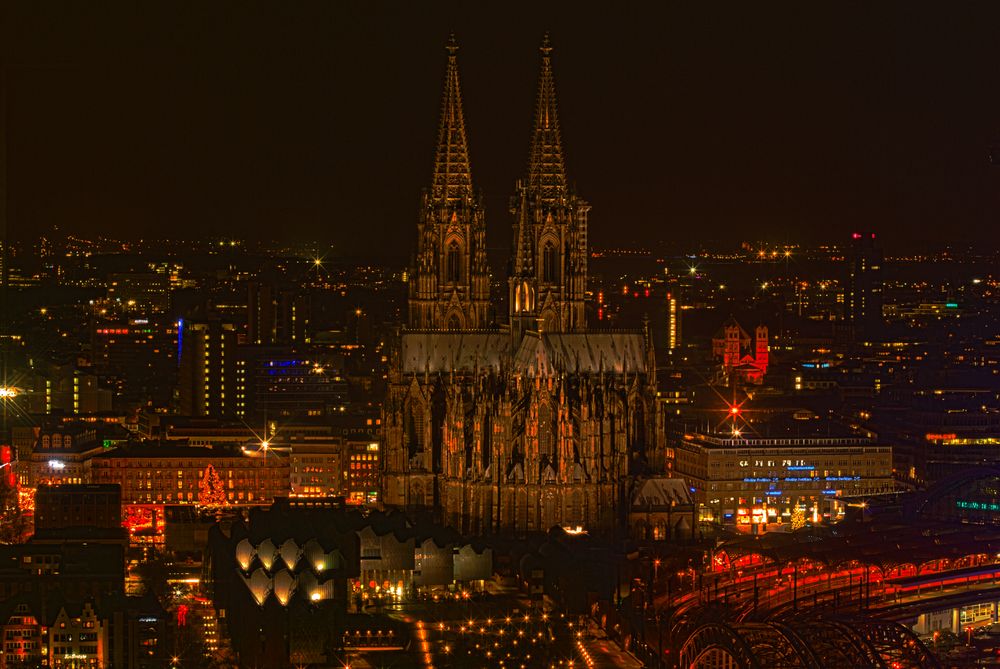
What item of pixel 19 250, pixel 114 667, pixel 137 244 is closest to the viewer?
pixel 114 667

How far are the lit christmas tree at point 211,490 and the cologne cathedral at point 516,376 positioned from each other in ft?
33.7

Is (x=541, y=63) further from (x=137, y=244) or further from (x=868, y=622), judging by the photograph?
(x=137, y=244)

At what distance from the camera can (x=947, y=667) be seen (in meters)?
64.9

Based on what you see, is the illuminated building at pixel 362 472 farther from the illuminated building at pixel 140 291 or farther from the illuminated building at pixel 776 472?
the illuminated building at pixel 140 291

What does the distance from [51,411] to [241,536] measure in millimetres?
40975

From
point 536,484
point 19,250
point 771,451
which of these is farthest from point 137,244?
point 536,484

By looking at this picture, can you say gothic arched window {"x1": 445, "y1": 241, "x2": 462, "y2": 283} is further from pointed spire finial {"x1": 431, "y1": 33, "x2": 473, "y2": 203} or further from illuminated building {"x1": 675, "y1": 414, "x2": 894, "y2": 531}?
illuminated building {"x1": 675, "y1": 414, "x2": 894, "y2": 531}

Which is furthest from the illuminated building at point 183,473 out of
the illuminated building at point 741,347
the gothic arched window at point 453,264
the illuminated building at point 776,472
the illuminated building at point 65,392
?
the illuminated building at point 741,347

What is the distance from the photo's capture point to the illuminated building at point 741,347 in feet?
470

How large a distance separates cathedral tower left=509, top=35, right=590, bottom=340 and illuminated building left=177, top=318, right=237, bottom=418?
117 feet

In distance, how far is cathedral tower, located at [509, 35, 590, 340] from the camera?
307 ft

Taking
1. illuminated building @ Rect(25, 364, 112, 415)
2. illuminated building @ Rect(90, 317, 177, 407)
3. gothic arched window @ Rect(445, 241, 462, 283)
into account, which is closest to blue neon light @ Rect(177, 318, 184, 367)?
illuminated building @ Rect(90, 317, 177, 407)

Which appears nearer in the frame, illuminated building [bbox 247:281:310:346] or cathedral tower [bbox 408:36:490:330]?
cathedral tower [bbox 408:36:490:330]

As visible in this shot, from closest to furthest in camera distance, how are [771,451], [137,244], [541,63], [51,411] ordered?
1. [541,63]
2. [771,451]
3. [51,411]
4. [137,244]
